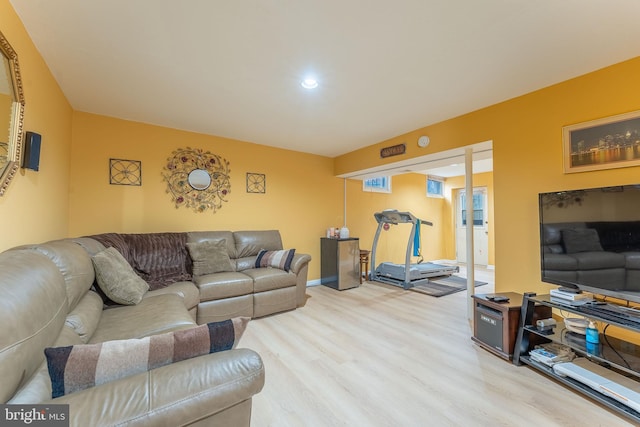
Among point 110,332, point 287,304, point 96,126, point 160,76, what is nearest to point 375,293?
point 287,304

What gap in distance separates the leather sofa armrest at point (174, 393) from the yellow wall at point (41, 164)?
140cm

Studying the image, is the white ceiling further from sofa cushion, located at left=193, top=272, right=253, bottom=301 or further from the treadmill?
the treadmill

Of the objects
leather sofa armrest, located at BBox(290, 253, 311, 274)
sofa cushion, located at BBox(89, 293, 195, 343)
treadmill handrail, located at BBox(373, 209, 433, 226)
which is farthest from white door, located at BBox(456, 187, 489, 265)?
sofa cushion, located at BBox(89, 293, 195, 343)

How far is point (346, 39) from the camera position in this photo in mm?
1742

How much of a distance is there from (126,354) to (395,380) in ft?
5.76

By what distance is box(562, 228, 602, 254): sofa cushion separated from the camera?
6.06 ft

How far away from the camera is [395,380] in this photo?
6.19ft

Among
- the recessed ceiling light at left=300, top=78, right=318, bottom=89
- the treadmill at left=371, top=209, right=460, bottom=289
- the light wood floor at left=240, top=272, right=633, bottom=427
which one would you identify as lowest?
the light wood floor at left=240, top=272, right=633, bottom=427

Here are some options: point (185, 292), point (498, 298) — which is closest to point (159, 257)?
point (185, 292)

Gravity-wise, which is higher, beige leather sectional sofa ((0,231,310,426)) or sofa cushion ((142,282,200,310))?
beige leather sectional sofa ((0,231,310,426))

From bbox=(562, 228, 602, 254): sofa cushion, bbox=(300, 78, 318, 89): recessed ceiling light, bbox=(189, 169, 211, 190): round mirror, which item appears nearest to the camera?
bbox=(562, 228, 602, 254): sofa cushion

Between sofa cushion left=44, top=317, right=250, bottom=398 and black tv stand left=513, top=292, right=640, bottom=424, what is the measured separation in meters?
2.24

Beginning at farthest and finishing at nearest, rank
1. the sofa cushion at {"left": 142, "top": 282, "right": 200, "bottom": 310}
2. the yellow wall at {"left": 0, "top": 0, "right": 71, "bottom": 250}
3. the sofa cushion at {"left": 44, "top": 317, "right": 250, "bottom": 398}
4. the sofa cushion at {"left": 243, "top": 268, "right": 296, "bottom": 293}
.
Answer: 1. the sofa cushion at {"left": 243, "top": 268, "right": 296, "bottom": 293}
2. the sofa cushion at {"left": 142, "top": 282, "right": 200, "bottom": 310}
3. the yellow wall at {"left": 0, "top": 0, "right": 71, "bottom": 250}
4. the sofa cushion at {"left": 44, "top": 317, "right": 250, "bottom": 398}
